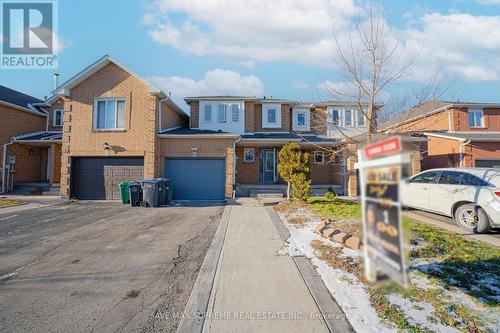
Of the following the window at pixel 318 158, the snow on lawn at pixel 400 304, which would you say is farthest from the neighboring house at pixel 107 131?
the snow on lawn at pixel 400 304

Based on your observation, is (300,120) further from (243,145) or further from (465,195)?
(465,195)

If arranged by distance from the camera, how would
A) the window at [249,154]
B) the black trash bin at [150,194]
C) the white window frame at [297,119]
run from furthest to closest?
the white window frame at [297,119]
the window at [249,154]
the black trash bin at [150,194]

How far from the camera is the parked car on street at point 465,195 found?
6176 millimetres

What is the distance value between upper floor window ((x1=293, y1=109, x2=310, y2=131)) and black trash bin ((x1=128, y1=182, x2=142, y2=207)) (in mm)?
11246

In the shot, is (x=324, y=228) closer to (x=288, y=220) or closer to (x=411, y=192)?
(x=288, y=220)

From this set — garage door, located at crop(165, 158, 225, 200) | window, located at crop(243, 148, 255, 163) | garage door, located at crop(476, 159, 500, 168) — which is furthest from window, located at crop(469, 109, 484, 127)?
garage door, located at crop(165, 158, 225, 200)

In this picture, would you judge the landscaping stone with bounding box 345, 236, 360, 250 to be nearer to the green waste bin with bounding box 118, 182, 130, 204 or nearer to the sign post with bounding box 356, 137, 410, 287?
the sign post with bounding box 356, 137, 410, 287

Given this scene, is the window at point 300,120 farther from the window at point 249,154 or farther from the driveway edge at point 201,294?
the driveway edge at point 201,294

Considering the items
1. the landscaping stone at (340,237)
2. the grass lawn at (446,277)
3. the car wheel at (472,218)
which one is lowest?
the grass lawn at (446,277)

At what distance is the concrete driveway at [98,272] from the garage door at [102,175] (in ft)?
16.9

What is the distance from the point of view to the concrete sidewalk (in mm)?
2920

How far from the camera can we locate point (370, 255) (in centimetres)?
146

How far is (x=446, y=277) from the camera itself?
12.7 feet

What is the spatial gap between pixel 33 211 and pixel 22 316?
10.1m
